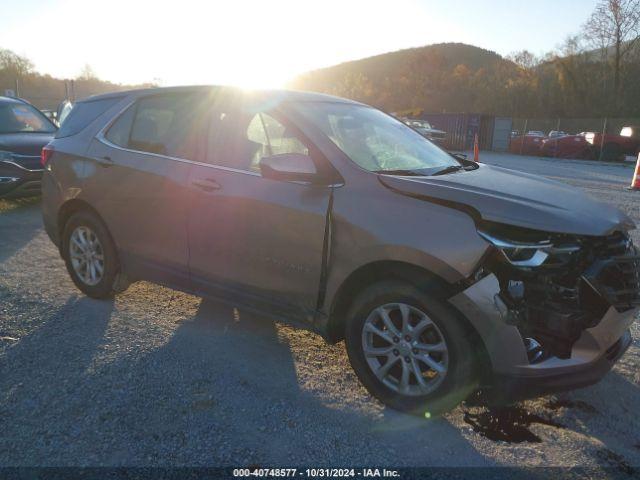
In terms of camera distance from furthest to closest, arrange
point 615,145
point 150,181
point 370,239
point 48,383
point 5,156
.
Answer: point 615,145, point 5,156, point 150,181, point 48,383, point 370,239

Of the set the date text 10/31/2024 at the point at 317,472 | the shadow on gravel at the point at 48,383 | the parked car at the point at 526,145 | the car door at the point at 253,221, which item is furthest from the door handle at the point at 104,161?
the parked car at the point at 526,145

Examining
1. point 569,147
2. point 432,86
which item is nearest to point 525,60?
point 432,86

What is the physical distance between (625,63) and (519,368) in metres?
57.1

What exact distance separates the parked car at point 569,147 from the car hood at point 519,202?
24.8m

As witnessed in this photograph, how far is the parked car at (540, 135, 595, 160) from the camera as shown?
24.7m

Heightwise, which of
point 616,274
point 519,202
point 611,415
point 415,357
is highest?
point 519,202

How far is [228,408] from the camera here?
9.25 feet

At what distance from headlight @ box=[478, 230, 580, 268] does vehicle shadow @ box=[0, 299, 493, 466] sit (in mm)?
972

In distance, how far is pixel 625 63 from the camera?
159 feet

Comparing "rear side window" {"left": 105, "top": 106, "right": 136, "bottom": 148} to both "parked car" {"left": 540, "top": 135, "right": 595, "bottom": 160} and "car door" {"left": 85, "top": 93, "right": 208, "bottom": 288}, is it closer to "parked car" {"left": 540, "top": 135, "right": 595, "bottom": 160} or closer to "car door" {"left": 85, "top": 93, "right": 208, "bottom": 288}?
"car door" {"left": 85, "top": 93, "right": 208, "bottom": 288}

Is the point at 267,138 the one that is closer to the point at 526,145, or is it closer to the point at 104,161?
the point at 104,161

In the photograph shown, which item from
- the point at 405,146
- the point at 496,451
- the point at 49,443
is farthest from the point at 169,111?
the point at 496,451

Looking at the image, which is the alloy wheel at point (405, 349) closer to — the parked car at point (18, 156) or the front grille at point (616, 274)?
the front grille at point (616, 274)

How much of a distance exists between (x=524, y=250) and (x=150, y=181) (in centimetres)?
264
